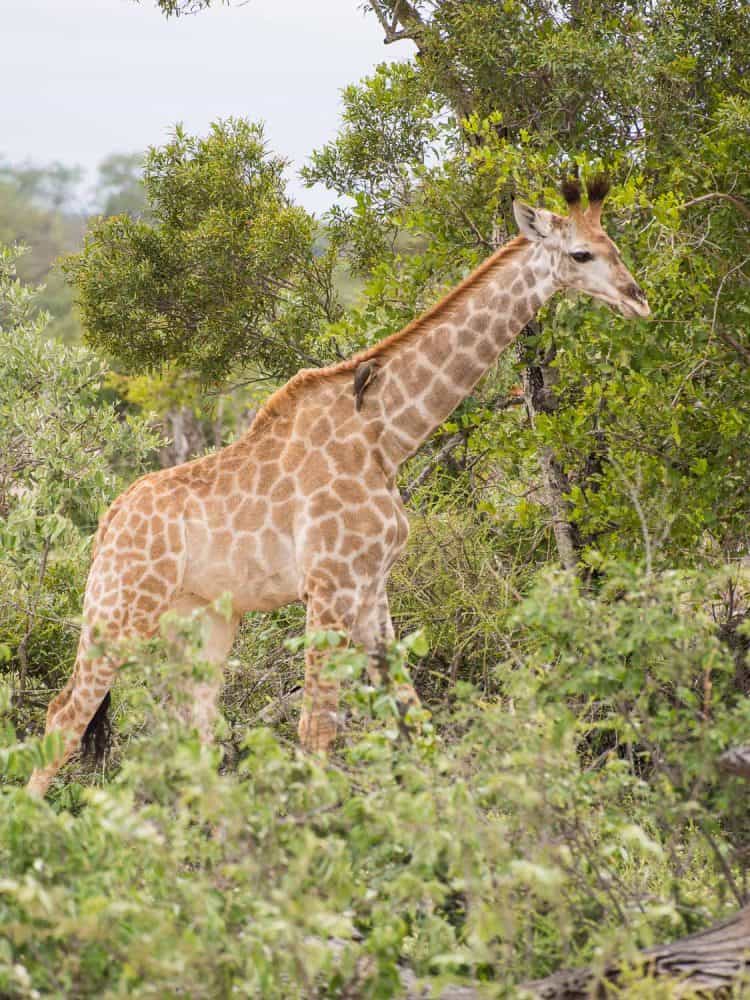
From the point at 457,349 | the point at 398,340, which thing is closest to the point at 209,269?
the point at 398,340

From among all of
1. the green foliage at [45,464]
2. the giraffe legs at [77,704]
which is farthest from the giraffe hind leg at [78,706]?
the green foliage at [45,464]

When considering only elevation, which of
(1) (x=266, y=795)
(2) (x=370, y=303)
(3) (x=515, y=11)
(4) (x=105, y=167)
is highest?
(4) (x=105, y=167)

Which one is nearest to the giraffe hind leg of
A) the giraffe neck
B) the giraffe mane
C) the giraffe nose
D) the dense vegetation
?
the dense vegetation

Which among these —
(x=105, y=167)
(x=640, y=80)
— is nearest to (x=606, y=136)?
(x=640, y=80)

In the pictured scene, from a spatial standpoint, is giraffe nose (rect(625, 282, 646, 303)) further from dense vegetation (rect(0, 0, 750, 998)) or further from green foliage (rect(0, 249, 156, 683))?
green foliage (rect(0, 249, 156, 683))

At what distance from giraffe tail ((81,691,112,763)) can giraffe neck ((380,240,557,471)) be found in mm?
1989

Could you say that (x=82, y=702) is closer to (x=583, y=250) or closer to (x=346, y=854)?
(x=346, y=854)

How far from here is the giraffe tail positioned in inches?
244

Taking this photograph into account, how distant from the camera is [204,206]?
9703 mm

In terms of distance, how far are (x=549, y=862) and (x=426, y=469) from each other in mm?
5009

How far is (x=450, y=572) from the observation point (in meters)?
8.09

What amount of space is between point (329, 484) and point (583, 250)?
1731 millimetres

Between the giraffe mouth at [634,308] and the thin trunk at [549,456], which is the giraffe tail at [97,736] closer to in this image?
the thin trunk at [549,456]

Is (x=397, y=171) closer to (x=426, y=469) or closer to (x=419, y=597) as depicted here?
(x=426, y=469)
